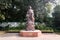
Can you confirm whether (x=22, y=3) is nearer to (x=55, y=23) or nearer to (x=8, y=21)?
(x=8, y=21)

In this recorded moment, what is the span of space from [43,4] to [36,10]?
135 centimetres

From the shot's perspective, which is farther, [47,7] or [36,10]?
[47,7]

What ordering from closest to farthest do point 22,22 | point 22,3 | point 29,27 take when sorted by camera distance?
point 29,27 → point 22,3 → point 22,22

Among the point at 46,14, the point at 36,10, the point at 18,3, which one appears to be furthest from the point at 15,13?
the point at 46,14

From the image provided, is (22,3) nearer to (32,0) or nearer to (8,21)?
(32,0)

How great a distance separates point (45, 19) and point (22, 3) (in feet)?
11.8

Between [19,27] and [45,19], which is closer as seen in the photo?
[19,27]

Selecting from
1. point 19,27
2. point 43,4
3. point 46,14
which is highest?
point 43,4

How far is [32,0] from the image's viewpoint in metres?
18.2

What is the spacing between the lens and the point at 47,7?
19953 millimetres

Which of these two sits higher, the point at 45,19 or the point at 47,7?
the point at 47,7

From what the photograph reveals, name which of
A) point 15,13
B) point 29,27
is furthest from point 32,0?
point 29,27

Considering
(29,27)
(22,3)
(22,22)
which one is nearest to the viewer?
(29,27)

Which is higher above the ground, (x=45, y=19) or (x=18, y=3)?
(x=18, y=3)
